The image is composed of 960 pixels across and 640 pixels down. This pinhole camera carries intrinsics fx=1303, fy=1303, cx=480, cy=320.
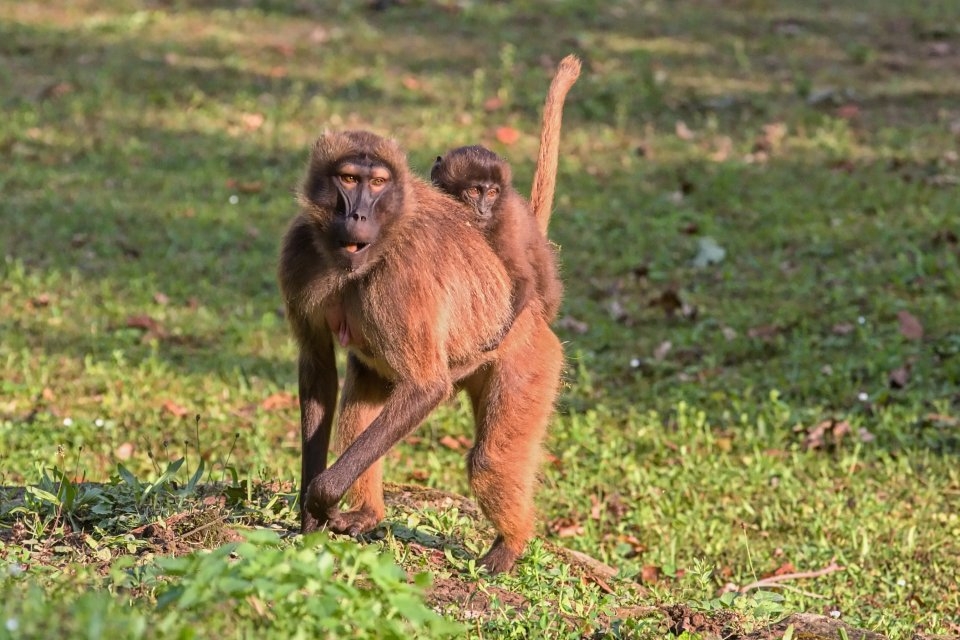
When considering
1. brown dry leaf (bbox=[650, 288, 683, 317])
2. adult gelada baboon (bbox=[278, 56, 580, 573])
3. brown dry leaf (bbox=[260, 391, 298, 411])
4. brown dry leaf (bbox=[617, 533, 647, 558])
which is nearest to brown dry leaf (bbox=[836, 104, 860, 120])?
brown dry leaf (bbox=[650, 288, 683, 317])

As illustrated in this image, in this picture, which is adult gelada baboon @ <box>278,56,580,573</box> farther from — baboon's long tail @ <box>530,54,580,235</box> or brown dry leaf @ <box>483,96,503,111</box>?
brown dry leaf @ <box>483,96,503,111</box>

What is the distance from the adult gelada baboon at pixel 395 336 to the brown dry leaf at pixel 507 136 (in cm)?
733

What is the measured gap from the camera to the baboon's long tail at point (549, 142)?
619cm

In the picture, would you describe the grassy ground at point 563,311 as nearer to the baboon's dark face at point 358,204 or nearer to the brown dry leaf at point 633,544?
the brown dry leaf at point 633,544

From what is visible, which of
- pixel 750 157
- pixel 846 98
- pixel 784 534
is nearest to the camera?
pixel 784 534

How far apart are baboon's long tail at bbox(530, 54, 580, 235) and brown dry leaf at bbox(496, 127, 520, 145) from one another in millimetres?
6639

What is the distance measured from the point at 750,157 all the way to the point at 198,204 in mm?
5348

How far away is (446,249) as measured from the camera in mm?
5309

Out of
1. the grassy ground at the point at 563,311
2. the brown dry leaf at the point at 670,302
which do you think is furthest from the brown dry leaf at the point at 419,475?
the brown dry leaf at the point at 670,302

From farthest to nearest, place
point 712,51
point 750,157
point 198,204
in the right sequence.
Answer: point 712,51 → point 750,157 → point 198,204

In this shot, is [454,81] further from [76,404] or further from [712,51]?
[76,404]

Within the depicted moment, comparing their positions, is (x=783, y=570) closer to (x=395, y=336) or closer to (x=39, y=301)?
(x=395, y=336)

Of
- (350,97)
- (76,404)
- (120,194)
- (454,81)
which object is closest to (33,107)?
(120,194)

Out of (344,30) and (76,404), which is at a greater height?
(344,30)
